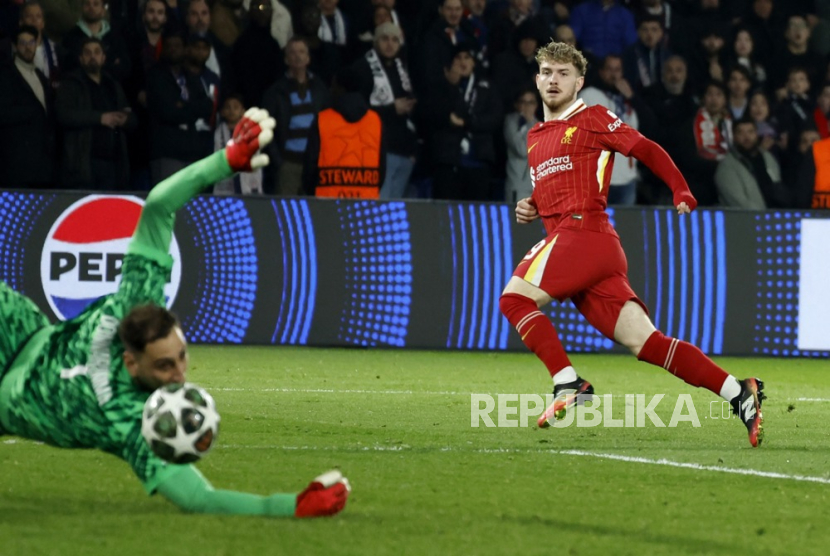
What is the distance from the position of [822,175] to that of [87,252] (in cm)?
686

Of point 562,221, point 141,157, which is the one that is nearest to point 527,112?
point 141,157

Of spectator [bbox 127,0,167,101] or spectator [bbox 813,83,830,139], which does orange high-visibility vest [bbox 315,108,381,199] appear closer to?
spectator [bbox 127,0,167,101]

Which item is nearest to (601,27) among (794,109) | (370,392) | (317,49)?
(794,109)

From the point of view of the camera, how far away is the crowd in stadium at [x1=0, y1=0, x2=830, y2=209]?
13.0 metres

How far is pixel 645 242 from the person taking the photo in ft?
43.0

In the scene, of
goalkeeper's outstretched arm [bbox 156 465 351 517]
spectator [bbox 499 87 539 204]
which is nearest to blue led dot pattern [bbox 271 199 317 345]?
spectator [bbox 499 87 539 204]

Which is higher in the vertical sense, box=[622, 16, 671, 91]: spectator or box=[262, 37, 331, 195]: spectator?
box=[622, 16, 671, 91]: spectator

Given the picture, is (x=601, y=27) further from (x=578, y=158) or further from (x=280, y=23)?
(x=578, y=158)

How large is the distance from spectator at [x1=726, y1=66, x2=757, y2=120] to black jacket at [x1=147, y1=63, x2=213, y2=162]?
16.5ft

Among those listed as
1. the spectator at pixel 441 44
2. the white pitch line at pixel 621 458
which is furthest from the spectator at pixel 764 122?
the white pitch line at pixel 621 458

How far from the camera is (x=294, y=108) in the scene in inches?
526

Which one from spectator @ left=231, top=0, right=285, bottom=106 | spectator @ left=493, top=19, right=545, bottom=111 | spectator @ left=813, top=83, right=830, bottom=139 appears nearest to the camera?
spectator @ left=231, top=0, right=285, bottom=106

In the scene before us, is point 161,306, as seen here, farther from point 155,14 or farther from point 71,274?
point 155,14

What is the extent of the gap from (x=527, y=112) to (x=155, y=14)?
11.3ft
